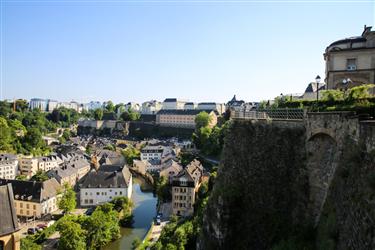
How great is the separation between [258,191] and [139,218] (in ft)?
89.3

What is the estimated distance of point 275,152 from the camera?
53.1ft

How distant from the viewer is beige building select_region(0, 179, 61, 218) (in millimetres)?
39344

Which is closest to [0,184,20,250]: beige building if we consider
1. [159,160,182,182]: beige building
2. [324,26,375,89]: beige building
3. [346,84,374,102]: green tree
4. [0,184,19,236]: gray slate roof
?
[0,184,19,236]: gray slate roof

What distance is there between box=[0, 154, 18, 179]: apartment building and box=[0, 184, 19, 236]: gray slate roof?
47135mm

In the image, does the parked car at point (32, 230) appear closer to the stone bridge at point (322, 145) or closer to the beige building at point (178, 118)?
the stone bridge at point (322, 145)

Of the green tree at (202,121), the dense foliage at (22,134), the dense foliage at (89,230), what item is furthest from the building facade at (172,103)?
the dense foliage at (89,230)

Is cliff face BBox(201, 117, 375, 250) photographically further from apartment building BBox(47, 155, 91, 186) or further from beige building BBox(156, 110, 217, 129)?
beige building BBox(156, 110, 217, 129)

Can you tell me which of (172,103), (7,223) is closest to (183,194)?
(7,223)

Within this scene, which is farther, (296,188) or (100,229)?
(100,229)

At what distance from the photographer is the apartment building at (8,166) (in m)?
53.8

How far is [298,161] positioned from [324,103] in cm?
321

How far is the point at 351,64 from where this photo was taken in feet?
63.4

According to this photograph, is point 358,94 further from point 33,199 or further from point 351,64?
point 33,199

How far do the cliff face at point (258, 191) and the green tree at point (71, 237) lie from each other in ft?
43.8
